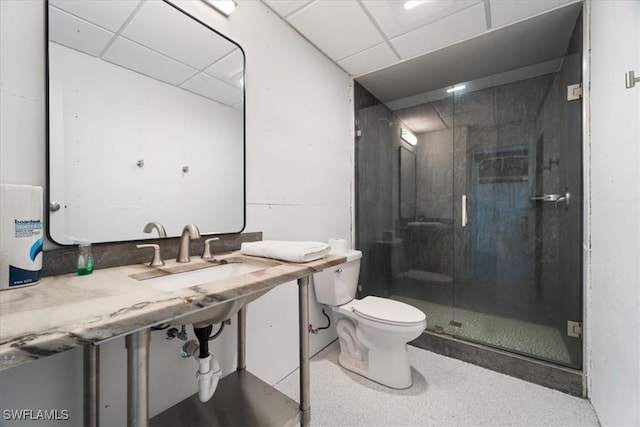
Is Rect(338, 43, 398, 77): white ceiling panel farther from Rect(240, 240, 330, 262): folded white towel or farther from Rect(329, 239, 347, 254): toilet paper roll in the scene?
Rect(240, 240, 330, 262): folded white towel

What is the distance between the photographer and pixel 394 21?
5.22 ft

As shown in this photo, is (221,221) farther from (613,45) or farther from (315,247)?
(613,45)

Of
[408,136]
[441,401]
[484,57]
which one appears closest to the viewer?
[441,401]

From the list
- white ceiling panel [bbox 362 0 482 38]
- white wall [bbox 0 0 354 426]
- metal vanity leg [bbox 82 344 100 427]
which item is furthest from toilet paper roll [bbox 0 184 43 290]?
white ceiling panel [bbox 362 0 482 38]

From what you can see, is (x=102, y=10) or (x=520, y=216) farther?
(x=520, y=216)

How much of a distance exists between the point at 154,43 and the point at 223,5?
394 millimetres

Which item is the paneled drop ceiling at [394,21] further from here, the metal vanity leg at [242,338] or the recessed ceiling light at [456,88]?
the metal vanity leg at [242,338]

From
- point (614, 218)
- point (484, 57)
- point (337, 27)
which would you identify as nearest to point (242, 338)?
point (614, 218)

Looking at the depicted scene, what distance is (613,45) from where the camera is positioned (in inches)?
44.0

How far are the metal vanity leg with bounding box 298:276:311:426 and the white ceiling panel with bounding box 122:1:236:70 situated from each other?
1.11 meters

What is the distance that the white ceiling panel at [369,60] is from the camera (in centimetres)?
188

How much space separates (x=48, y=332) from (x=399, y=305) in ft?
5.39

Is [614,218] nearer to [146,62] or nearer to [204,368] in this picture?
[204,368]

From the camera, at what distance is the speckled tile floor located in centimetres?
129
